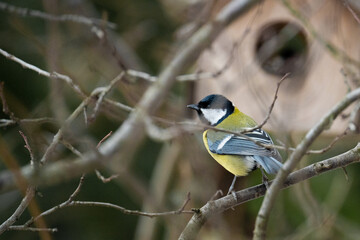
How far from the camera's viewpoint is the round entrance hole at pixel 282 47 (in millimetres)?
2730

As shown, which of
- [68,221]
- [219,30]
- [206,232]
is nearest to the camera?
[219,30]

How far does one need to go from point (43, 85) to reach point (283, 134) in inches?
106

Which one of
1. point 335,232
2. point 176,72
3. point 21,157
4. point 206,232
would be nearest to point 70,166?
point 176,72

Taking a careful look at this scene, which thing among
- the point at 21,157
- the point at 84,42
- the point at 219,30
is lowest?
the point at 219,30

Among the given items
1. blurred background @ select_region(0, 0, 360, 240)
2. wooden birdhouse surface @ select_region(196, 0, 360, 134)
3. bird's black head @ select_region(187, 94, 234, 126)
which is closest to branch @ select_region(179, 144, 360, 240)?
blurred background @ select_region(0, 0, 360, 240)

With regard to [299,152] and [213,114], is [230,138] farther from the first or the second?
[299,152]

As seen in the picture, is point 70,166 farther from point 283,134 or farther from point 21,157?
point 21,157

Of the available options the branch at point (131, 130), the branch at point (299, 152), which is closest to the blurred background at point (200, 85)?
the branch at point (131, 130)

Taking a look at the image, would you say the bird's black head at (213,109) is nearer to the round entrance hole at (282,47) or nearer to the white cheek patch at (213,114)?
the white cheek patch at (213,114)

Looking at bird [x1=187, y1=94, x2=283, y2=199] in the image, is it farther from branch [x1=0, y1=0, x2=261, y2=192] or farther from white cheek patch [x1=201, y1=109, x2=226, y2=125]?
branch [x1=0, y1=0, x2=261, y2=192]

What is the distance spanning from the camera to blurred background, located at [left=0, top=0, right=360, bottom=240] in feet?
8.10

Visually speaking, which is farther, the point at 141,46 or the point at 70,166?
the point at 141,46

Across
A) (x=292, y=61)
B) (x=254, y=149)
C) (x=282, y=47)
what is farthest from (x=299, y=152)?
(x=282, y=47)

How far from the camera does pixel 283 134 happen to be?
1619mm
